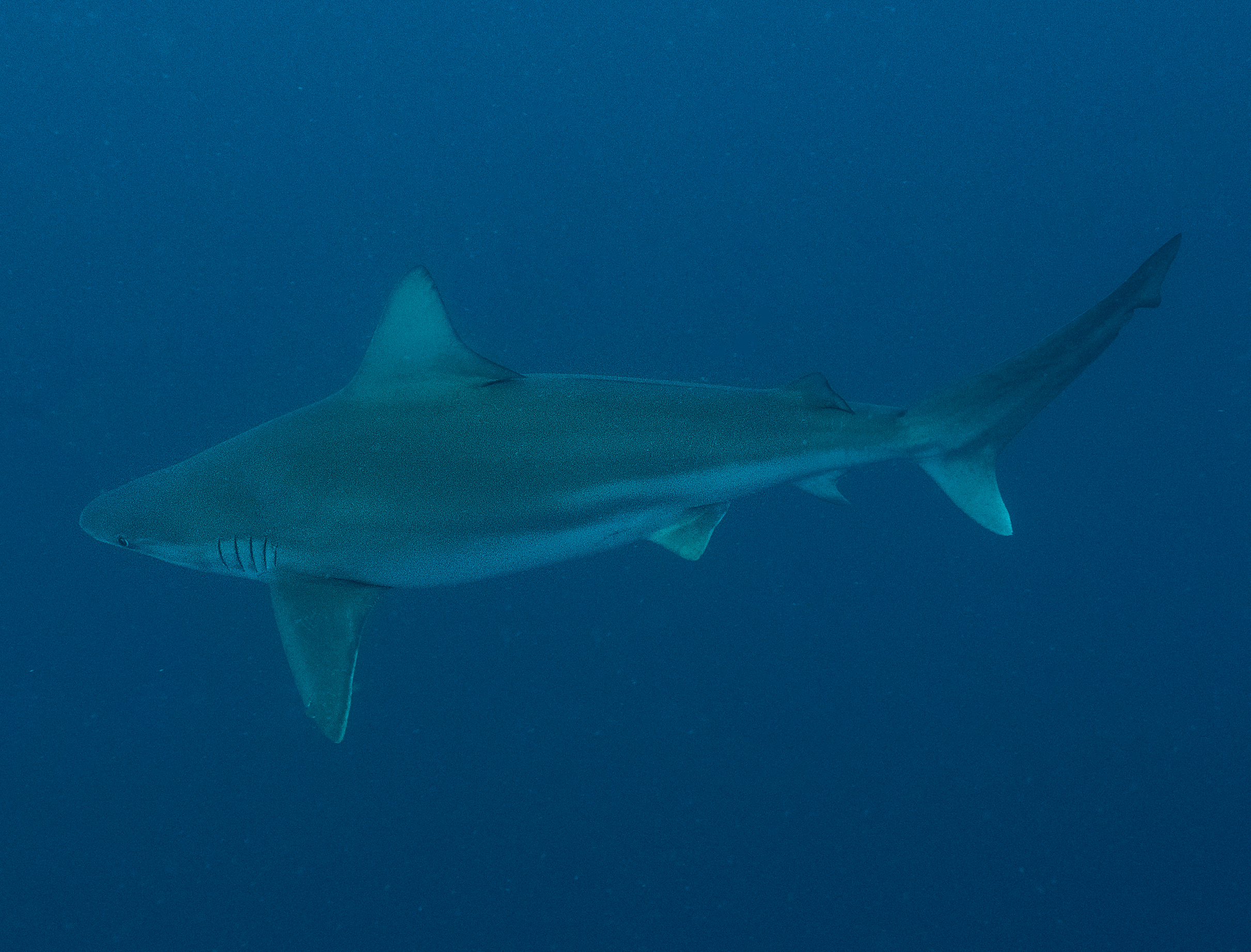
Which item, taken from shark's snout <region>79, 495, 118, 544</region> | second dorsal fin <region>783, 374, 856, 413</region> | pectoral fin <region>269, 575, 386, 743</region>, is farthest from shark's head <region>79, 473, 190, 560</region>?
second dorsal fin <region>783, 374, 856, 413</region>

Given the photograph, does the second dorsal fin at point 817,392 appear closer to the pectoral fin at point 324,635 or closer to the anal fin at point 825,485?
the anal fin at point 825,485

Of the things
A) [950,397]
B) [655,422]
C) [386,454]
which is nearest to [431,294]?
[386,454]

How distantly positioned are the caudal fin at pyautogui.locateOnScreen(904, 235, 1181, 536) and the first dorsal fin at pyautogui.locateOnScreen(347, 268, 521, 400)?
66.3 inches

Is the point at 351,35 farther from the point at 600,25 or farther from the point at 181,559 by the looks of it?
the point at 181,559

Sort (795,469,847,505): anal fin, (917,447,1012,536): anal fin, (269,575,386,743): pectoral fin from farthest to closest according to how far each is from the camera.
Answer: (917,447,1012,536): anal fin, (795,469,847,505): anal fin, (269,575,386,743): pectoral fin

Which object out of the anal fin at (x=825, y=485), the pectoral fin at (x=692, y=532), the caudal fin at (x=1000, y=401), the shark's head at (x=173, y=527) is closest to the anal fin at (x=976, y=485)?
the caudal fin at (x=1000, y=401)

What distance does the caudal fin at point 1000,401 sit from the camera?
10.7 ft

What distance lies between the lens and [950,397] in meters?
3.34

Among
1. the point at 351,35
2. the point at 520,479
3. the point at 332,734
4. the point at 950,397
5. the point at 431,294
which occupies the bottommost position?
the point at 332,734

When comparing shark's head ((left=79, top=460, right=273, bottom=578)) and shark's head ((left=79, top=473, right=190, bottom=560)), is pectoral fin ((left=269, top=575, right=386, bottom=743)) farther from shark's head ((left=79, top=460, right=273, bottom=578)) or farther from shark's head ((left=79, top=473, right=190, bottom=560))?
shark's head ((left=79, top=473, right=190, bottom=560))

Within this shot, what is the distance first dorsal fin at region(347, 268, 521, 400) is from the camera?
312cm

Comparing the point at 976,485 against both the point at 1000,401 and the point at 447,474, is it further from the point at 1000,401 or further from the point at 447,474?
the point at 447,474

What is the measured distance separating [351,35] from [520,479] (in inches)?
420

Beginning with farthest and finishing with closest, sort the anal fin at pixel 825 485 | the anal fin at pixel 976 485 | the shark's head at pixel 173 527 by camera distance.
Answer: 1. the anal fin at pixel 976 485
2. the anal fin at pixel 825 485
3. the shark's head at pixel 173 527
